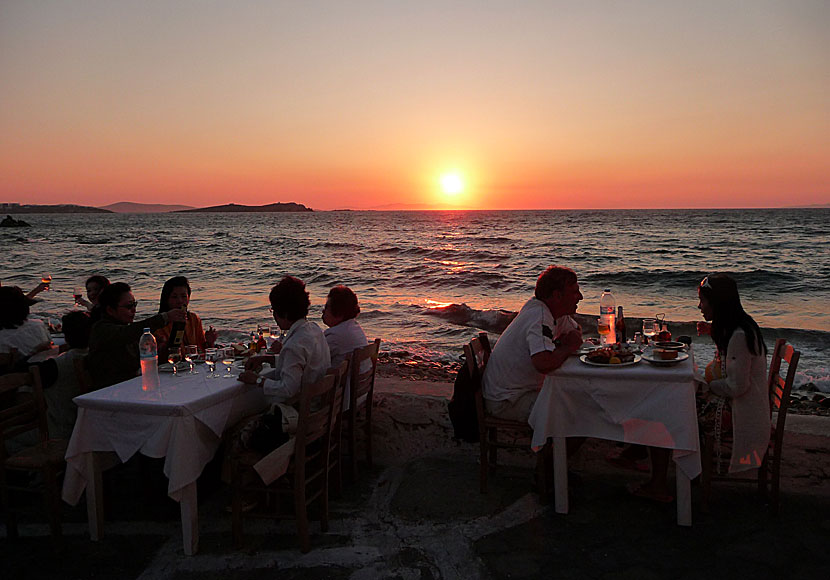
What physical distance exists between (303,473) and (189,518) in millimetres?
664

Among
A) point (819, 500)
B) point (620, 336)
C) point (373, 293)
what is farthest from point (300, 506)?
point (373, 293)

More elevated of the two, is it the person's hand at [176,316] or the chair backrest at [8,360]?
the person's hand at [176,316]

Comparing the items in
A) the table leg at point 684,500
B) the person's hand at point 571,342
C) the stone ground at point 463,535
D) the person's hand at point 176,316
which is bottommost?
the stone ground at point 463,535

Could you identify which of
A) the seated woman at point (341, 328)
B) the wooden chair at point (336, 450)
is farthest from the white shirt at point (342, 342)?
the wooden chair at point (336, 450)

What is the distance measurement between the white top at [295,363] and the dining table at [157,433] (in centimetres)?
28

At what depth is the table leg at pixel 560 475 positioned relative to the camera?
379 cm

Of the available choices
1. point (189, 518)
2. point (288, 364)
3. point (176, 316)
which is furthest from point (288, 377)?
point (176, 316)

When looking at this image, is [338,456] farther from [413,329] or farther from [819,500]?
[413,329]

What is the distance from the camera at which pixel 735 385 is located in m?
3.57

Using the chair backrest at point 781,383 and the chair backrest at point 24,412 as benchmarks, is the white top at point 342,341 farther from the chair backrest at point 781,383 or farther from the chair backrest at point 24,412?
the chair backrest at point 781,383

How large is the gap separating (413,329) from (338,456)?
9068mm

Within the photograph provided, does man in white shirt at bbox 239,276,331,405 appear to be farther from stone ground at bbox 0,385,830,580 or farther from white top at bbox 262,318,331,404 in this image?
stone ground at bbox 0,385,830,580

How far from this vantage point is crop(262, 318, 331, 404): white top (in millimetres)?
3592

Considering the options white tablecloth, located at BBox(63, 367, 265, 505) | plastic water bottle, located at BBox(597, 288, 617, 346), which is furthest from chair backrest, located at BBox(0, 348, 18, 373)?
plastic water bottle, located at BBox(597, 288, 617, 346)
